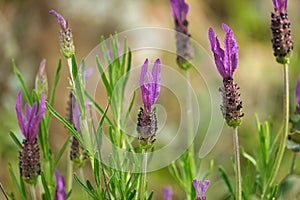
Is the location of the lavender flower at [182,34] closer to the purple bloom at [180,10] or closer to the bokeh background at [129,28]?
the purple bloom at [180,10]

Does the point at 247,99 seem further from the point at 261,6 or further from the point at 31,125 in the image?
the point at 31,125

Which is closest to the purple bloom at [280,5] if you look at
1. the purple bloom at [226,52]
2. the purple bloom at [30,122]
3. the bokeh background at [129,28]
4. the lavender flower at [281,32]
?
the lavender flower at [281,32]

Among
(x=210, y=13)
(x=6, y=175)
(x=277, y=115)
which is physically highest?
(x=210, y=13)

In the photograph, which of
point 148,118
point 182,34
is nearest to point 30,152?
point 148,118

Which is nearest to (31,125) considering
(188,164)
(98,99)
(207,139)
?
(188,164)

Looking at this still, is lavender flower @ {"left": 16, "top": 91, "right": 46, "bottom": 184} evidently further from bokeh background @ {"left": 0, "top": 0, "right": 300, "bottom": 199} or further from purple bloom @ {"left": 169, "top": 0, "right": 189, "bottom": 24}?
bokeh background @ {"left": 0, "top": 0, "right": 300, "bottom": 199}

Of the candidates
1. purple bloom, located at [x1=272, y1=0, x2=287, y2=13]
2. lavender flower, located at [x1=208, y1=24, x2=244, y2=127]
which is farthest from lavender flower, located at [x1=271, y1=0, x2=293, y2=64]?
lavender flower, located at [x1=208, y1=24, x2=244, y2=127]

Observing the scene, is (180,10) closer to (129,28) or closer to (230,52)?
(230,52)
